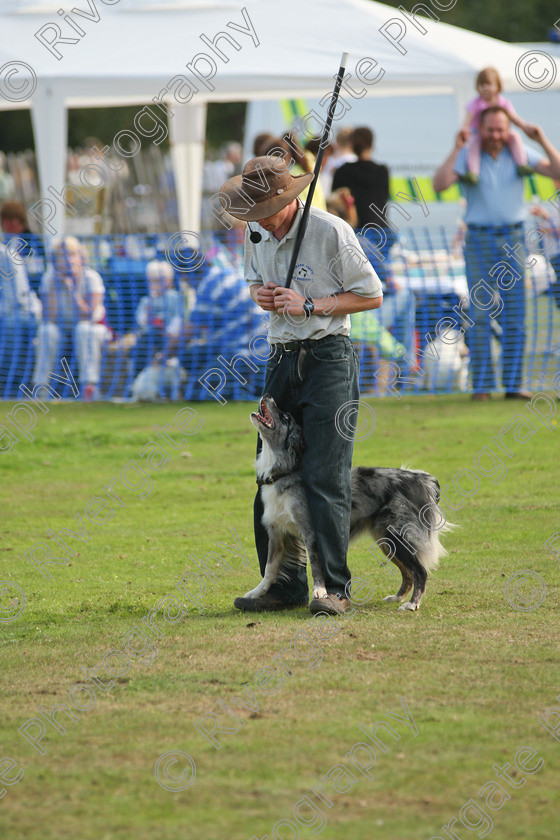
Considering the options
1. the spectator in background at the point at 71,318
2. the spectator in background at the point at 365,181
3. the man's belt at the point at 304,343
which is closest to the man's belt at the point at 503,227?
the spectator in background at the point at 365,181

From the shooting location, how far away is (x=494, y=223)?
39.3ft

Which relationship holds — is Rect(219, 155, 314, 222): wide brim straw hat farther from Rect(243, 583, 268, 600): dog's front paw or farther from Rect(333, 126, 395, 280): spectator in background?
Rect(333, 126, 395, 280): spectator in background

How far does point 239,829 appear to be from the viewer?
10.6 feet

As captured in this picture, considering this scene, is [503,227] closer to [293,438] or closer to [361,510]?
[361,510]

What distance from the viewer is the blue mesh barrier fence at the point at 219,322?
40.2ft

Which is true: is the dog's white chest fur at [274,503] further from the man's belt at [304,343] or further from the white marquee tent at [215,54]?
the white marquee tent at [215,54]

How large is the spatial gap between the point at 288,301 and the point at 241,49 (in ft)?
33.8

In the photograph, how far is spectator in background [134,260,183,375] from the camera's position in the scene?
13.0 metres

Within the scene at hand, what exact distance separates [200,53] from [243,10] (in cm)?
99

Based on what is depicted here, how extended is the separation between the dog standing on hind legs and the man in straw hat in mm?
69

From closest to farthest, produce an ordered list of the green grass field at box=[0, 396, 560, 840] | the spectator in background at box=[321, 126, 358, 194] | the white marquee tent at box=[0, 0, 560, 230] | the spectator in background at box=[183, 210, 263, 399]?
→ the green grass field at box=[0, 396, 560, 840] < the spectator in background at box=[183, 210, 263, 399] < the white marquee tent at box=[0, 0, 560, 230] < the spectator in background at box=[321, 126, 358, 194]

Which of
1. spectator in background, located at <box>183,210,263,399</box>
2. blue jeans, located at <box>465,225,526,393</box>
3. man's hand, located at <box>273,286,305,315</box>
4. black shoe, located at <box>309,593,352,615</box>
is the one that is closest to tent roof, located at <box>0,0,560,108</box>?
spectator in background, located at <box>183,210,263,399</box>

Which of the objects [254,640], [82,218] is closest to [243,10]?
[82,218]

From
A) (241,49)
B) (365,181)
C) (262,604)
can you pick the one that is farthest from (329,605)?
(241,49)
